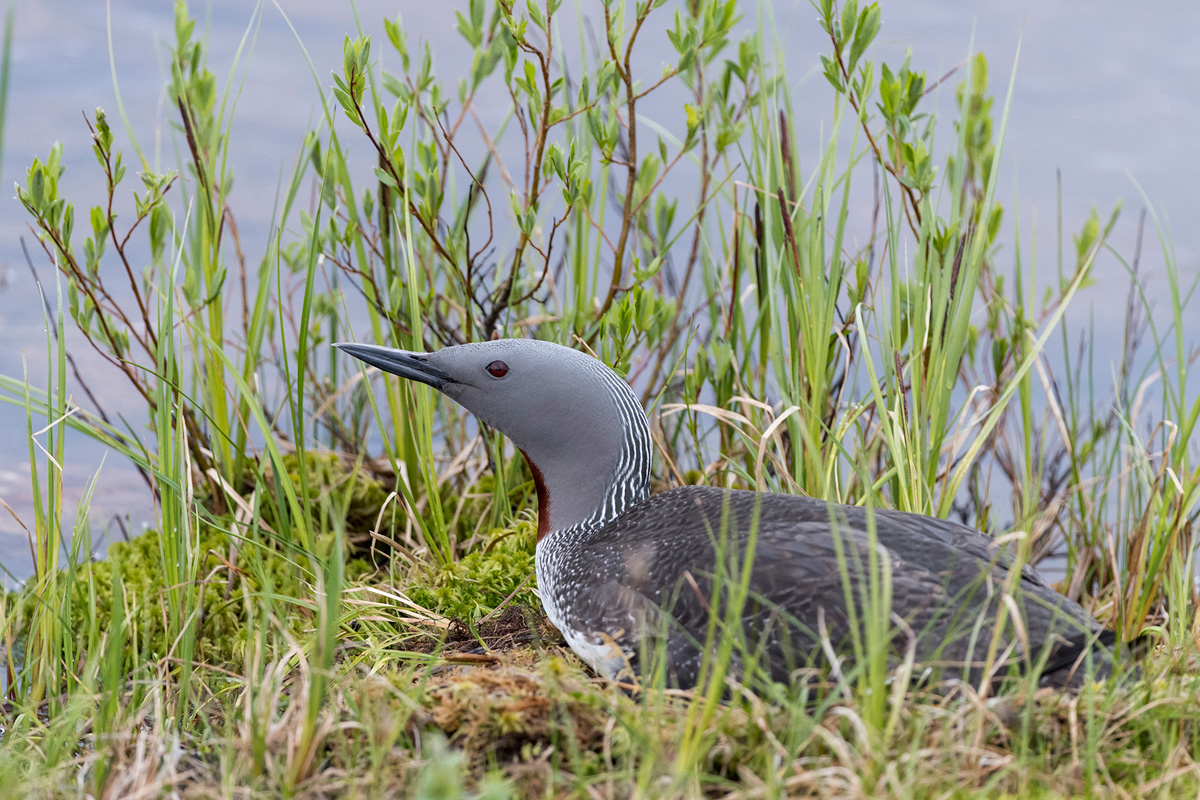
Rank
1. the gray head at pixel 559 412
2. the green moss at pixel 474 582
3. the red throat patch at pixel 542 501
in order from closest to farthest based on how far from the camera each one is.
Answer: the gray head at pixel 559 412 → the red throat patch at pixel 542 501 → the green moss at pixel 474 582

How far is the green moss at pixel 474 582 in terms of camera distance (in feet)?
10.5

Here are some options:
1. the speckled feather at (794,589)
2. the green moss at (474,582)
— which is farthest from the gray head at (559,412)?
the green moss at (474,582)

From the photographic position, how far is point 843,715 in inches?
77.0

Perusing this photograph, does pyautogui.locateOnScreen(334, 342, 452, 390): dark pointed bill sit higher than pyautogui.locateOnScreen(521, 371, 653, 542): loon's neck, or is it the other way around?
pyautogui.locateOnScreen(334, 342, 452, 390): dark pointed bill

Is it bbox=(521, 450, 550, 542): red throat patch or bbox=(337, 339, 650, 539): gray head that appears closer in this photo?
bbox=(337, 339, 650, 539): gray head

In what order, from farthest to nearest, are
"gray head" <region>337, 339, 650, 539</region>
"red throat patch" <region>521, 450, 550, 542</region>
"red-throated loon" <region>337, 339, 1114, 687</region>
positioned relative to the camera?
"red throat patch" <region>521, 450, 550, 542</region>, "gray head" <region>337, 339, 650, 539</region>, "red-throated loon" <region>337, 339, 1114, 687</region>

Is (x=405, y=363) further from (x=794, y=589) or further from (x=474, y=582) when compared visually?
(x=794, y=589)

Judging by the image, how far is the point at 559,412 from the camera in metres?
2.85

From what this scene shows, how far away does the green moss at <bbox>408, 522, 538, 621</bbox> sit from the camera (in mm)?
3189

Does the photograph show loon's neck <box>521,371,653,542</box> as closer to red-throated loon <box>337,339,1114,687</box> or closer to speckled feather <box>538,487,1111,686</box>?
red-throated loon <box>337,339,1114,687</box>

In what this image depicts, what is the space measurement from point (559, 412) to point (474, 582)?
28.3 inches

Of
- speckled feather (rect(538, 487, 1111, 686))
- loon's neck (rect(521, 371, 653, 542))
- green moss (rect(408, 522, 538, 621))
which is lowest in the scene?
green moss (rect(408, 522, 538, 621))

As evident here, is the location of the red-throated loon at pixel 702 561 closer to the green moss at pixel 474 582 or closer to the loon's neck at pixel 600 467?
the loon's neck at pixel 600 467

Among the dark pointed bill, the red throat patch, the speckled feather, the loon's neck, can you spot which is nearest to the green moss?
the red throat patch
